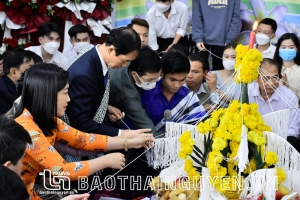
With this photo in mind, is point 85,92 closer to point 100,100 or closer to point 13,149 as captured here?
point 100,100

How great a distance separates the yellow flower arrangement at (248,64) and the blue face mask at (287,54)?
2.09 metres

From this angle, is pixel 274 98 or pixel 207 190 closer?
pixel 207 190

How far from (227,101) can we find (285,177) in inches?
21.5

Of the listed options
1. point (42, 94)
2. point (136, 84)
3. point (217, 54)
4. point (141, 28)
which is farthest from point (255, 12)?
point (42, 94)

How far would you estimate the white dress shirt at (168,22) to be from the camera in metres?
4.72

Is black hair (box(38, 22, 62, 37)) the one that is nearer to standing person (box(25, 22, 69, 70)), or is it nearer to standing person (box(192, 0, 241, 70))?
standing person (box(25, 22, 69, 70))

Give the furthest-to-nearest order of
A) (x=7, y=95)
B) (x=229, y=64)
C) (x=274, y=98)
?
(x=229, y=64), (x=274, y=98), (x=7, y=95)

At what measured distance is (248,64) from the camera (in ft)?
7.43

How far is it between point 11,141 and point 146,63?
122 centimetres

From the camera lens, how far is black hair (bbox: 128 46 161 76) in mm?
2908

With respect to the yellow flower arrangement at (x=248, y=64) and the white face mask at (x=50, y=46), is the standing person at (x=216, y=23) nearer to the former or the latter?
the white face mask at (x=50, y=46)

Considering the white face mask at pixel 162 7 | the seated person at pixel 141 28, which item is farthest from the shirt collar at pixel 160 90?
the white face mask at pixel 162 7

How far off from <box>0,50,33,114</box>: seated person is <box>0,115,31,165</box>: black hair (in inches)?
57.2

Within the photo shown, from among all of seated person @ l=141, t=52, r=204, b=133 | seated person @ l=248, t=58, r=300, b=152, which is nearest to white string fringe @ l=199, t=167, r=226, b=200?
seated person @ l=141, t=52, r=204, b=133
